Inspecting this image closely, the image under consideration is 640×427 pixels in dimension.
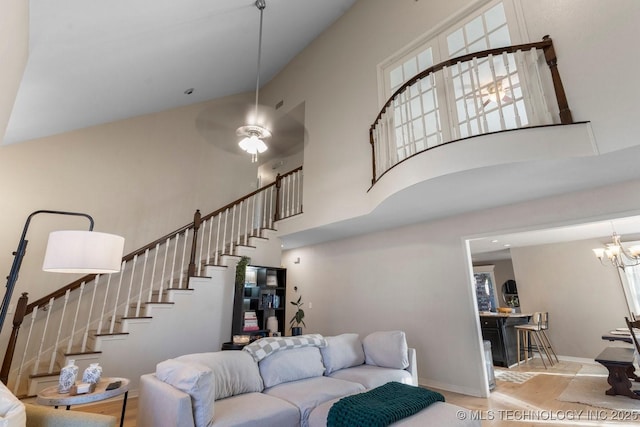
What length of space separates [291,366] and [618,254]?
20.2 ft

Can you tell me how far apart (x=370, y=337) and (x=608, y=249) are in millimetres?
4610

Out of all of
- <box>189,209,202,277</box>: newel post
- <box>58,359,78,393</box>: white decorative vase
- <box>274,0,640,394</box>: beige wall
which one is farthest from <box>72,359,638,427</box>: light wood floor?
<box>189,209,202,277</box>: newel post

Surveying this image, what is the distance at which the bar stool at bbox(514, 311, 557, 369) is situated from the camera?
6.15m

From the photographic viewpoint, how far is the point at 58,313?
14.3ft

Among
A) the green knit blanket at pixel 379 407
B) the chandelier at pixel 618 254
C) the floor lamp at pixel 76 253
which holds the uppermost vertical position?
the chandelier at pixel 618 254

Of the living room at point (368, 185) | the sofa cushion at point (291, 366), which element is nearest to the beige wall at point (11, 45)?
the living room at point (368, 185)

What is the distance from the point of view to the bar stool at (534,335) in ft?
20.2

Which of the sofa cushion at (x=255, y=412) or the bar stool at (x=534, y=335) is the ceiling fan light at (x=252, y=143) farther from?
the bar stool at (x=534, y=335)

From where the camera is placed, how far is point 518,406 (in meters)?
3.70

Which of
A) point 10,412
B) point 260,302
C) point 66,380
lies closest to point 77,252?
point 66,380

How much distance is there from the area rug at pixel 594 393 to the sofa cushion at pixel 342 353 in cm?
267

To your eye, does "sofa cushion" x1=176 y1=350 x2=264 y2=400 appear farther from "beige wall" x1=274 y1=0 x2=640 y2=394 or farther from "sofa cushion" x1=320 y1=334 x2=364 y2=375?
"beige wall" x1=274 y1=0 x2=640 y2=394

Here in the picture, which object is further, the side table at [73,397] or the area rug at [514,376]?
the area rug at [514,376]

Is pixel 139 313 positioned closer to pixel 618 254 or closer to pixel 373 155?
pixel 373 155
